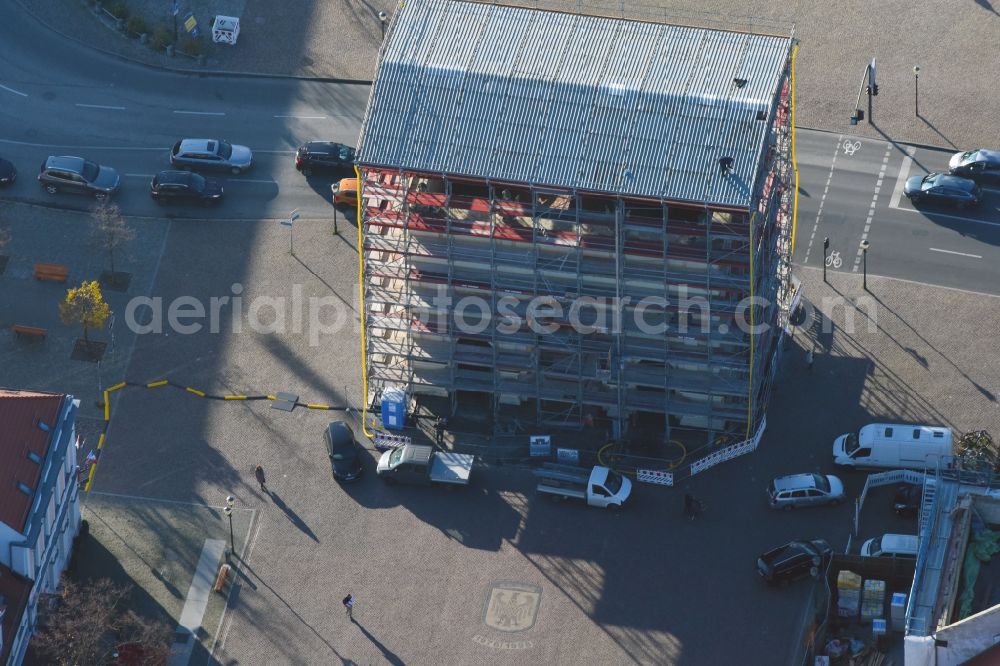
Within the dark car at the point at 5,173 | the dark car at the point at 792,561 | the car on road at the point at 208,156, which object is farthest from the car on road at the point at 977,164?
the dark car at the point at 5,173

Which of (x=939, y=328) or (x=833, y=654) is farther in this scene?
(x=939, y=328)

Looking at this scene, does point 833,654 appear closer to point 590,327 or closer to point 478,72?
point 590,327

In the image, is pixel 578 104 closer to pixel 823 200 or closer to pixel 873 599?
pixel 823 200

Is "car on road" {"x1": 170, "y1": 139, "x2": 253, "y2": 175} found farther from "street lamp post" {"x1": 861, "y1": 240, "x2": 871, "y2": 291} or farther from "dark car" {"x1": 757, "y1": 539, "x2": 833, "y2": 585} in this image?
"dark car" {"x1": 757, "y1": 539, "x2": 833, "y2": 585}

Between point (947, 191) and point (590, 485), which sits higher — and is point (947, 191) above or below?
above

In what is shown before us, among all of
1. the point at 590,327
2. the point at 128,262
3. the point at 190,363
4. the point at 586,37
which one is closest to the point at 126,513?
the point at 190,363

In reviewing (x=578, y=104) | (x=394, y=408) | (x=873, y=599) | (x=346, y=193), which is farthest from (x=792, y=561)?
(x=346, y=193)
